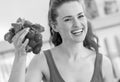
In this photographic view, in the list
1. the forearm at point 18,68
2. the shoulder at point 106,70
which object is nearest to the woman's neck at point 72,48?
the shoulder at point 106,70

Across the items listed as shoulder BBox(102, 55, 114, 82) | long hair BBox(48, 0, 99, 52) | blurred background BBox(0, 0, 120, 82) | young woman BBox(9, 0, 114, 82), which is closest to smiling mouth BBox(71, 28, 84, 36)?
young woman BBox(9, 0, 114, 82)

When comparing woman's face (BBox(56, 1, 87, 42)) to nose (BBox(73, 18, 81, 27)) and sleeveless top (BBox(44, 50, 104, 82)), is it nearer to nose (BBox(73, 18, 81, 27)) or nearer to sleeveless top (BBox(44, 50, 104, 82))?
nose (BBox(73, 18, 81, 27))

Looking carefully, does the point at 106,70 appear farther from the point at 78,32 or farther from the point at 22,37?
the point at 22,37

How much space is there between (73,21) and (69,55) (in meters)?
0.19

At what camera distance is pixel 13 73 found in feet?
3.07

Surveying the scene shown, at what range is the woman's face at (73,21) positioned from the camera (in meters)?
1.10

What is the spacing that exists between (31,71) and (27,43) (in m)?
0.27

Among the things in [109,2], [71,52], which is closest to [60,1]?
[71,52]

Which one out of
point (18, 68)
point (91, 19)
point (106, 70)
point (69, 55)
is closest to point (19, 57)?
point (18, 68)

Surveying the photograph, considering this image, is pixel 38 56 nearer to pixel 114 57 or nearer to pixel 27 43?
pixel 27 43

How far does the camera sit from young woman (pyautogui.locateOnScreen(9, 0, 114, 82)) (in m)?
1.11

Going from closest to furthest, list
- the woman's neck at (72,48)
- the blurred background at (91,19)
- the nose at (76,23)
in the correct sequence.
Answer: the nose at (76,23) < the woman's neck at (72,48) < the blurred background at (91,19)

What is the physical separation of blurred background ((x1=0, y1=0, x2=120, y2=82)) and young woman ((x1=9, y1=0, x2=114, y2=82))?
0.48 meters

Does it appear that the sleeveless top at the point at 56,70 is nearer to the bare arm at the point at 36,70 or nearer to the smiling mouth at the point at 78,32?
the bare arm at the point at 36,70
